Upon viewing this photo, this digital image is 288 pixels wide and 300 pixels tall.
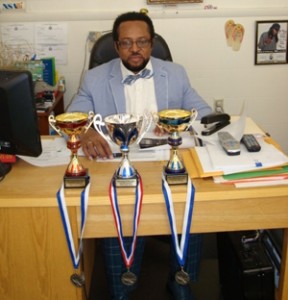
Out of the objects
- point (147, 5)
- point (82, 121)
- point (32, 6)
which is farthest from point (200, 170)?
point (32, 6)

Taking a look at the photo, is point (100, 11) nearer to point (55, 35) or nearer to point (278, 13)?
point (55, 35)

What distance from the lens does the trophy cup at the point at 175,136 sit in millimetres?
1203

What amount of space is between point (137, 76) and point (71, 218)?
1064mm

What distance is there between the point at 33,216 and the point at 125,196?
277 millimetres

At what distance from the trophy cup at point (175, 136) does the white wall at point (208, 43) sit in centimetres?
178

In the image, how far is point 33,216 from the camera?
1213 millimetres

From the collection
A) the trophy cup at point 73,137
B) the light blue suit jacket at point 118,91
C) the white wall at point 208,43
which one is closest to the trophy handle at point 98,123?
the trophy cup at point 73,137

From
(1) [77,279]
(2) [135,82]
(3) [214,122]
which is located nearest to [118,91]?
(2) [135,82]

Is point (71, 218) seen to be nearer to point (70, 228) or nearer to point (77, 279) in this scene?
point (70, 228)

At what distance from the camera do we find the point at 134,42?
2.01 metres

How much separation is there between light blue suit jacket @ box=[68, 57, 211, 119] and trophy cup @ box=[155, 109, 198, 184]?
2.55 ft

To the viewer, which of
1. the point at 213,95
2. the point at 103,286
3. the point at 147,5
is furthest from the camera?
the point at 213,95

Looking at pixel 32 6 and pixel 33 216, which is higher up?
pixel 32 6

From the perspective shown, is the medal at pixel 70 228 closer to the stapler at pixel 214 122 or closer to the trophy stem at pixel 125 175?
the trophy stem at pixel 125 175
